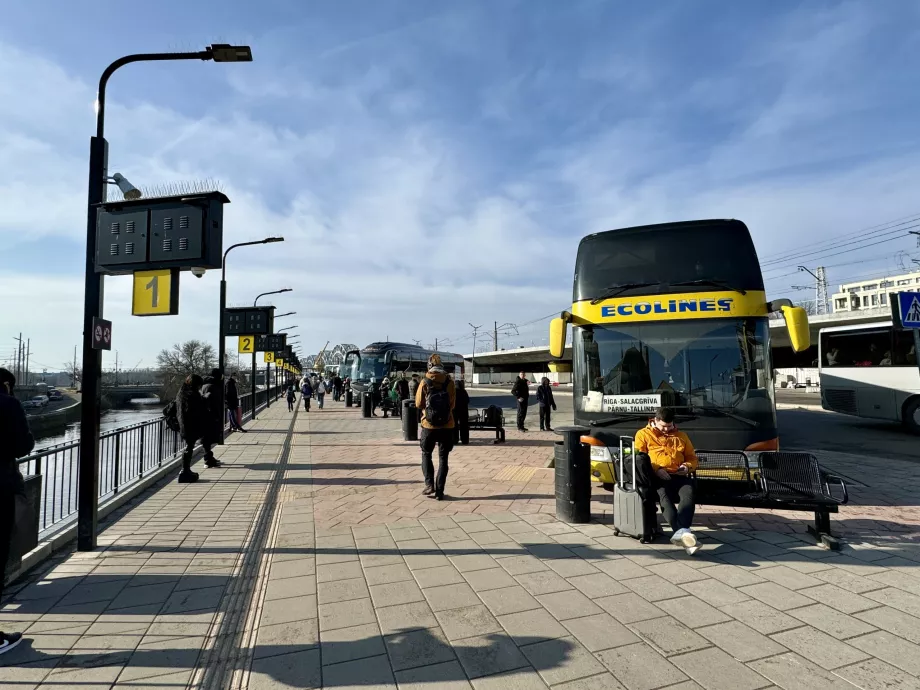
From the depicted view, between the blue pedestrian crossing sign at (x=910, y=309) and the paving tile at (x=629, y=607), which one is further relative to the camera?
the blue pedestrian crossing sign at (x=910, y=309)

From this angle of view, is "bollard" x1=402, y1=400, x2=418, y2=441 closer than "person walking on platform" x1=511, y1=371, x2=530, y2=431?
Yes

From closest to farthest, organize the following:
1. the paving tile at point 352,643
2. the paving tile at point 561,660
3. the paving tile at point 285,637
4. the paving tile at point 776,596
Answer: the paving tile at point 561,660
the paving tile at point 352,643
the paving tile at point 285,637
the paving tile at point 776,596

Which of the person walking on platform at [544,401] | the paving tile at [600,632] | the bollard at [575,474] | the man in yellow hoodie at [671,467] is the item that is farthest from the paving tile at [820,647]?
the person walking on platform at [544,401]

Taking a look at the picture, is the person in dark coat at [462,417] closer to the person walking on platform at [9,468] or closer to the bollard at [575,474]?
the bollard at [575,474]

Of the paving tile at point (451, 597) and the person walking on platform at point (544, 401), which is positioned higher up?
the person walking on platform at point (544, 401)

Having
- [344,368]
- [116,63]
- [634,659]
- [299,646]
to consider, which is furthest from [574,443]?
[344,368]

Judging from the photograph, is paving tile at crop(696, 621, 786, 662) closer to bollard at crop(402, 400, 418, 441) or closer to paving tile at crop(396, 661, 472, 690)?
paving tile at crop(396, 661, 472, 690)

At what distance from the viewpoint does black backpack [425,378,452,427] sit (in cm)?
685

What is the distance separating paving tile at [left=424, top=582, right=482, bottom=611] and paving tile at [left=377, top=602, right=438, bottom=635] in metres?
0.09

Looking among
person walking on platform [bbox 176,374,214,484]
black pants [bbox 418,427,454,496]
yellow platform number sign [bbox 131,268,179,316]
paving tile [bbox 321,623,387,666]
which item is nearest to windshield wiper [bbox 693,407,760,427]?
black pants [bbox 418,427,454,496]

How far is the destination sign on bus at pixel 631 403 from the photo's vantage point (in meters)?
6.31

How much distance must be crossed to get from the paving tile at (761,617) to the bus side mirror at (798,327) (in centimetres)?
343

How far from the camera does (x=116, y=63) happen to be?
538 cm

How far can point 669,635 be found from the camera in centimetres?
325
